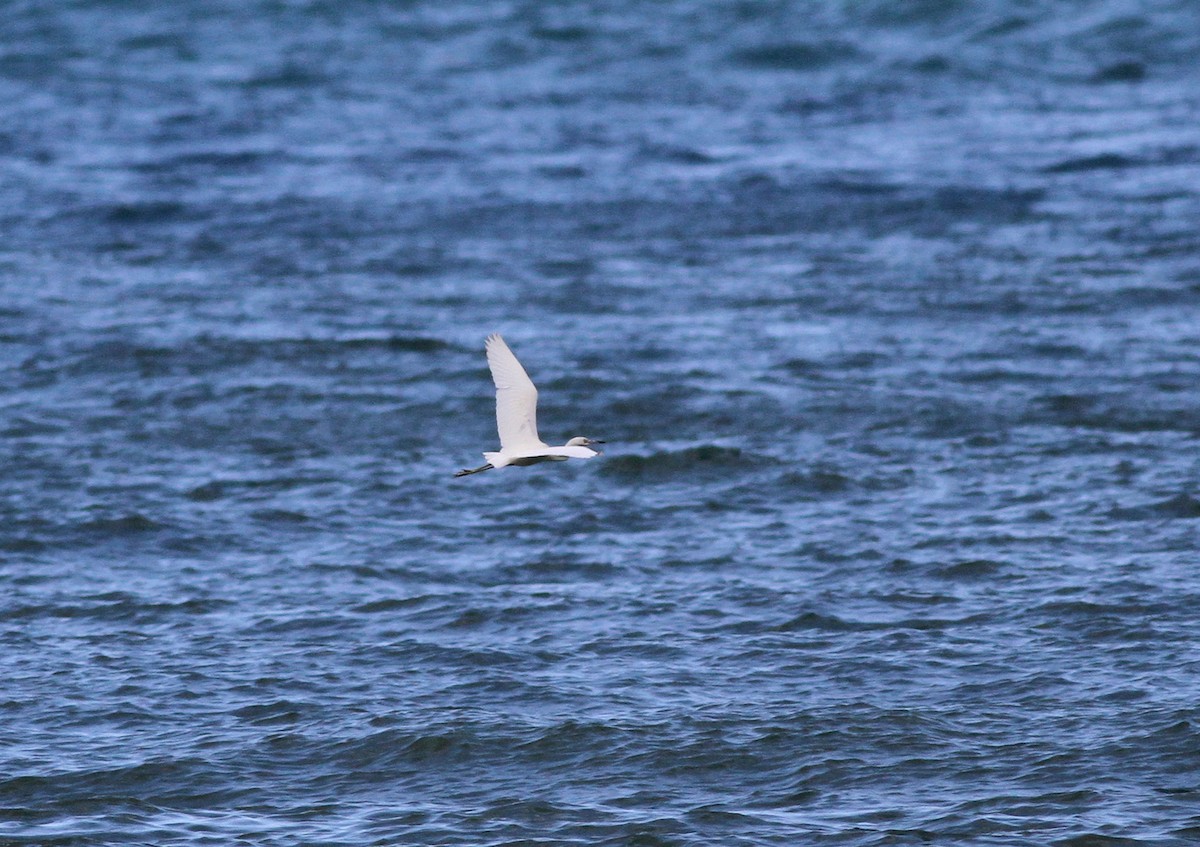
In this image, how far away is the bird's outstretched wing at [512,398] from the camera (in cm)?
1188

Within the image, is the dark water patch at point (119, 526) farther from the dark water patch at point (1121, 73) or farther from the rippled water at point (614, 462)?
the dark water patch at point (1121, 73)

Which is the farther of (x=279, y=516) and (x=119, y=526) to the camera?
(x=279, y=516)

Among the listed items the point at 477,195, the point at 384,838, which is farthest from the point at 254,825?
the point at 477,195

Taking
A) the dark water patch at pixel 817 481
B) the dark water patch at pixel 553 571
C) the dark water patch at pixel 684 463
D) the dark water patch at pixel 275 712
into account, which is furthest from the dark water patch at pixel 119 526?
the dark water patch at pixel 817 481

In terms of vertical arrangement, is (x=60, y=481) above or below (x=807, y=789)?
above

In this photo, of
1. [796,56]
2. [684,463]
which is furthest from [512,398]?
[796,56]

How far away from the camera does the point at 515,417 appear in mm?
12047

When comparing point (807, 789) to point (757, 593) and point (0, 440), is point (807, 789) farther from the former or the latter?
point (0, 440)

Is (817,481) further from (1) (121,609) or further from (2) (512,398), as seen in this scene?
(1) (121,609)

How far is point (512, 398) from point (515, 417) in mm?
133

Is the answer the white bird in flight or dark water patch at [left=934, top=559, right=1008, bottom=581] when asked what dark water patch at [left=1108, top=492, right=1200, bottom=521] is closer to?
dark water patch at [left=934, top=559, right=1008, bottom=581]

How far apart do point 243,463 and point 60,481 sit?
1652 mm

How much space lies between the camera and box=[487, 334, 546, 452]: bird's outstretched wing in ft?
39.0

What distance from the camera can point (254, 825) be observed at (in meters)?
11.1
